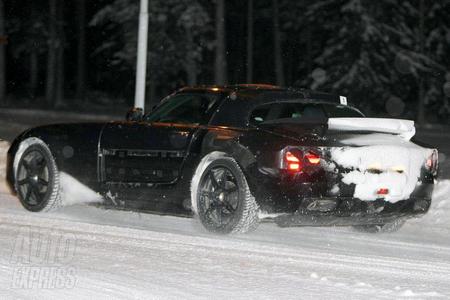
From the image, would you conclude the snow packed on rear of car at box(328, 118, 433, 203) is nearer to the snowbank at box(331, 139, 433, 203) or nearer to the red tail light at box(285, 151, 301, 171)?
the snowbank at box(331, 139, 433, 203)

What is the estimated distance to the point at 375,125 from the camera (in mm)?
8188

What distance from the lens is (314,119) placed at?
8.22 meters

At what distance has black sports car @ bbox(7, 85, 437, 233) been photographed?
762 centimetres

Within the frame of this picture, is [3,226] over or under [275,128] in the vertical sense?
under

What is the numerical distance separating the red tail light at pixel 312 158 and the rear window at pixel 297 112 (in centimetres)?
67

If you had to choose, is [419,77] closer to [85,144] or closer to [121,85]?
[121,85]

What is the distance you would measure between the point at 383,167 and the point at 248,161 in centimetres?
116

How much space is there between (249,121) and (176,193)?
93 cm

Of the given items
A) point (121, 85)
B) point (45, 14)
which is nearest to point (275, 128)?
point (45, 14)

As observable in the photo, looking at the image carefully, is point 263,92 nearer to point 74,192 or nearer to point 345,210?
point 345,210

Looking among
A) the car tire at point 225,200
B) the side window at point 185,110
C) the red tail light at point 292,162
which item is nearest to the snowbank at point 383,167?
the red tail light at point 292,162

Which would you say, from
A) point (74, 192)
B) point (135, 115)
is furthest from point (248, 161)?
point (74, 192)

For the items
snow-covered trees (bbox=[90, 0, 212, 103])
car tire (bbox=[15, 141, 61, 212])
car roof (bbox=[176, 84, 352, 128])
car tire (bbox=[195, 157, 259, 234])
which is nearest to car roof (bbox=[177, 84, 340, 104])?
car roof (bbox=[176, 84, 352, 128])

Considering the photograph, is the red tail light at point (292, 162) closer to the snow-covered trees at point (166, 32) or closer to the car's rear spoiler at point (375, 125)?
the car's rear spoiler at point (375, 125)
